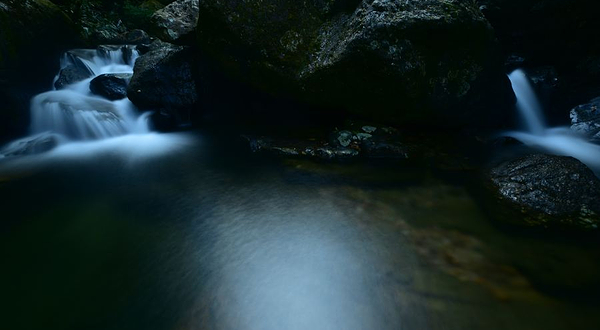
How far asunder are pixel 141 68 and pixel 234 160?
4418 mm

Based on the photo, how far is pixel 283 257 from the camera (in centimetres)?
379

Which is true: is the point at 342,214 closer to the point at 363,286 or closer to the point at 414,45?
the point at 363,286

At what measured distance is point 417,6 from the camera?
223 inches

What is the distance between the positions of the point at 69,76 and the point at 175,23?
4375 mm

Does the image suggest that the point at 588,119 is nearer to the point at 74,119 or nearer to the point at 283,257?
the point at 283,257

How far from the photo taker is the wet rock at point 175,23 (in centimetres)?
827

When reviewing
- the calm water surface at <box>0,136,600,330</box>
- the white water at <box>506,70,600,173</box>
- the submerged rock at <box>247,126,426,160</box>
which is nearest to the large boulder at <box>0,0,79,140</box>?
the calm water surface at <box>0,136,600,330</box>

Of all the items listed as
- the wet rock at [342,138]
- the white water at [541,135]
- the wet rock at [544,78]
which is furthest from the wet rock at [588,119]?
the wet rock at [342,138]

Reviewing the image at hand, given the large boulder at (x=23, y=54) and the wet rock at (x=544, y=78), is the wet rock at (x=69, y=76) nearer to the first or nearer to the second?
the large boulder at (x=23, y=54)

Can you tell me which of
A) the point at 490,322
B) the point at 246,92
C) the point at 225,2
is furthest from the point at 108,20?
the point at 490,322

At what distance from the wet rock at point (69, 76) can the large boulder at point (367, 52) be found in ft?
18.0

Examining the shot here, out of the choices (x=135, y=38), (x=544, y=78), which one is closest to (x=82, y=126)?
(x=135, y=38)

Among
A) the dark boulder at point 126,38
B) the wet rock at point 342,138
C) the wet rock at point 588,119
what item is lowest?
the wet rock at point 342,138

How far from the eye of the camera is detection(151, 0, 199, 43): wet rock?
8273 millimetres
